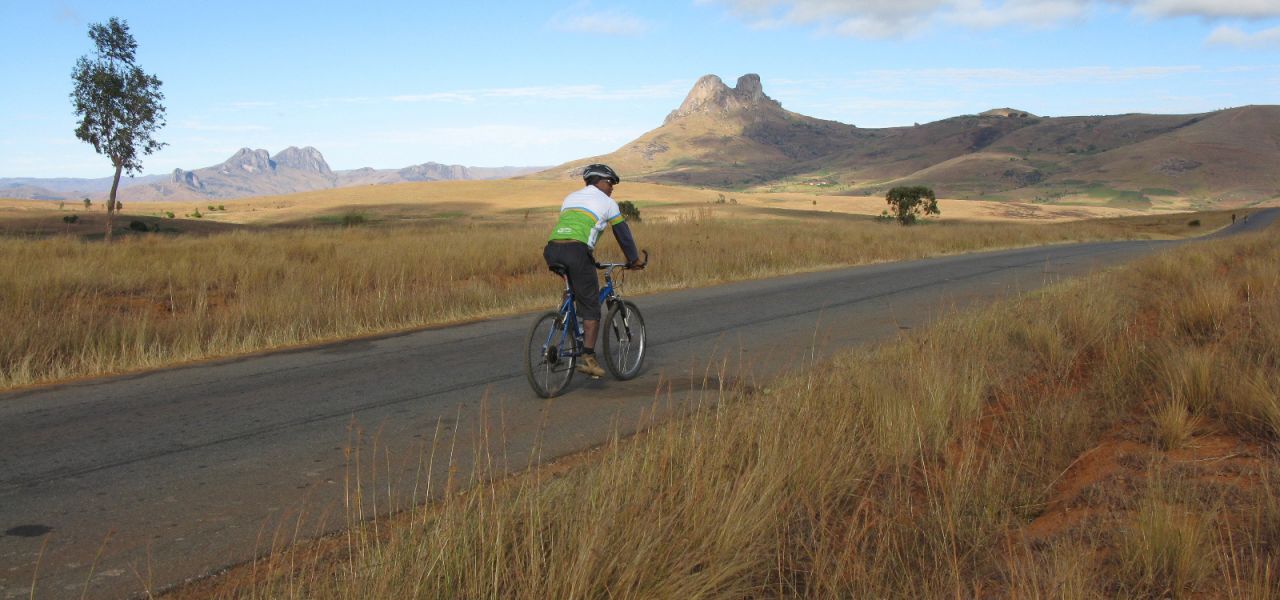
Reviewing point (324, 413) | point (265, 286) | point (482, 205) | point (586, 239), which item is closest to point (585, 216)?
point (586, 239)

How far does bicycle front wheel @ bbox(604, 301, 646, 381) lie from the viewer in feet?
28.8

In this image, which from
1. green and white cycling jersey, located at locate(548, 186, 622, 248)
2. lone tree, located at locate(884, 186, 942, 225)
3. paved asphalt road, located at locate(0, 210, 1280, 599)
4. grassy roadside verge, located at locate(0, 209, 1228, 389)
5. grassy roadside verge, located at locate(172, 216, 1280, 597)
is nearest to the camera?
grassy roadside verge, located at locate(172, 216, 1280, 597)

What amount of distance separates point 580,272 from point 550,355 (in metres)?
0.76

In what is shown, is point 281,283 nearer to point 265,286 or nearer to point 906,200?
point 265,286

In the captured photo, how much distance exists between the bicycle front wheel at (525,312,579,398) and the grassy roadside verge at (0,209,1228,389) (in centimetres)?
462

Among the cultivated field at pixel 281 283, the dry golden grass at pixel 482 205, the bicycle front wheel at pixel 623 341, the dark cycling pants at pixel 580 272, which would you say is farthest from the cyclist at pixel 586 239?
the dry golden grass at pixel 482 205

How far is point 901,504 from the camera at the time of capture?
4.70m

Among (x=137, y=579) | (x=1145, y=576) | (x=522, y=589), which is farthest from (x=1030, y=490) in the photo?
(x=137, y=579)

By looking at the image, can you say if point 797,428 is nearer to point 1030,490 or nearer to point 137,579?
point 1030,490

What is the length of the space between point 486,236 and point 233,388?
1662 centimetres

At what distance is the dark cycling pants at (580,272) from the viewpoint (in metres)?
8.14

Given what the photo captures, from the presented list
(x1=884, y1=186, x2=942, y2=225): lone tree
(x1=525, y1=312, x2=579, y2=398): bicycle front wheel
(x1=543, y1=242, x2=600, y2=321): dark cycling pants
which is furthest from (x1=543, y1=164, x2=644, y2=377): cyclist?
(x1=884, y1=186, x2=942, y2=225): lone tree

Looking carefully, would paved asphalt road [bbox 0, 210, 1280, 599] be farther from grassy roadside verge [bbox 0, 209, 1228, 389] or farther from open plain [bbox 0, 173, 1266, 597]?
grassy roadside verge [bbox 0, 209, 1228, 389]

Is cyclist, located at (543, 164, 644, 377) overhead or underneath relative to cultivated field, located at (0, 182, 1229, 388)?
overhead
